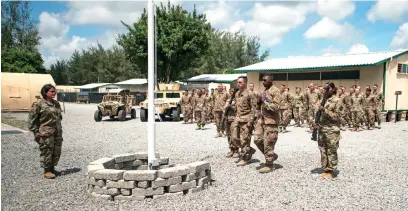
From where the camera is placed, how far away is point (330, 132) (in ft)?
19.4

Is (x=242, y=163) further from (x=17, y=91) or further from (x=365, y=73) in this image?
(x=17, y=91)

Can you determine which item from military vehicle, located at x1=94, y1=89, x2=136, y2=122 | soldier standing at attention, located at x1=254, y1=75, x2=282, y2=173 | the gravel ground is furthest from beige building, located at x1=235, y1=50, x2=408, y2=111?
soldier standing at attention, located at x1=254, y1=75, x2=282, y2=173

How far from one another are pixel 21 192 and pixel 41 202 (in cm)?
72

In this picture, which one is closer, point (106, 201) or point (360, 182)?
point (106, 201)

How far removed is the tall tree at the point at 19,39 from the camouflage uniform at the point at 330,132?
119ft

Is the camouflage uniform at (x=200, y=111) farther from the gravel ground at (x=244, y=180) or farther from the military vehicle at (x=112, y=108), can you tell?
the military vehicle at (x=112, y=108)

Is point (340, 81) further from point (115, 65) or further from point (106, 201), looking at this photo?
point (115, 65)

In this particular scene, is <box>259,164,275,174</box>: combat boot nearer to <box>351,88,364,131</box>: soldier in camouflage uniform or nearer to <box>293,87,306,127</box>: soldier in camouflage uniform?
<box>351,88,364,131</box>: soldier in camouflage uniform

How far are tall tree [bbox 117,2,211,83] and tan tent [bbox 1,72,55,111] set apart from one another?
808 cm

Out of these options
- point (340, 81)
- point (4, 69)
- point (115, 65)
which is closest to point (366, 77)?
point (340, 81)

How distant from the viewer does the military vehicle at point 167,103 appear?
16906 millimetres

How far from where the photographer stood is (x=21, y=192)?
5281mm

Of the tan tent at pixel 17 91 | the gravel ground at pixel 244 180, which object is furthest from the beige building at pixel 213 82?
the gravel ground at pixel 244 180

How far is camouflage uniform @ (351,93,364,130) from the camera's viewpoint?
13.3 metres
